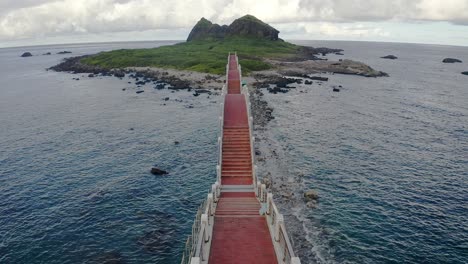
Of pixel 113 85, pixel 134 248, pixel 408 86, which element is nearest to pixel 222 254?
pixel 134 248

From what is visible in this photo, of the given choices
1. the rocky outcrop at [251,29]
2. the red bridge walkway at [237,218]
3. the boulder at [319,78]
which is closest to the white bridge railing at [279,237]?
the red bridge walkway at [237,218]

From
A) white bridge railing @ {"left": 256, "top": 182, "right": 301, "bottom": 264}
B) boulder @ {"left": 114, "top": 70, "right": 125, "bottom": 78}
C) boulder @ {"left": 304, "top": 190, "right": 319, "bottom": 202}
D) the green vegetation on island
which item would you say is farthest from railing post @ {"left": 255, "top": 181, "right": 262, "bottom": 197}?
boulder @ {"left": 114, "top": 70, "right": 125, "bottom": 78}

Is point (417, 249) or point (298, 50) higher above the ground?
point (298, 50)

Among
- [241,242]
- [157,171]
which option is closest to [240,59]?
[157,171]

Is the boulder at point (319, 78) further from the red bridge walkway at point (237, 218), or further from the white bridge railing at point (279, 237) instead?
the white bridge railing at point (279, 237)

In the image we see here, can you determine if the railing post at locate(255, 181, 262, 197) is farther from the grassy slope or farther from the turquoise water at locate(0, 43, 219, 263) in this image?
the grassy slope

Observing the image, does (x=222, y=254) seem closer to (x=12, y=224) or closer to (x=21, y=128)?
(x=12, y=224)
